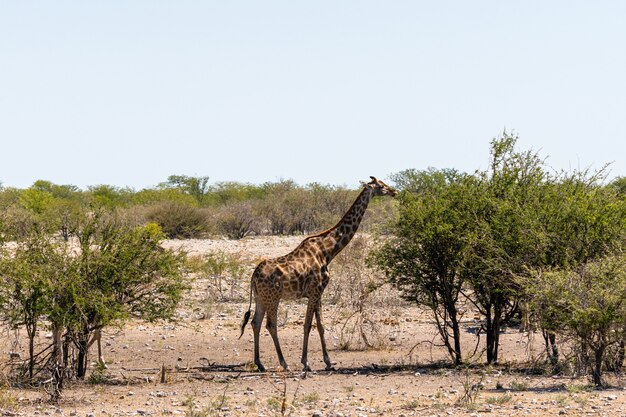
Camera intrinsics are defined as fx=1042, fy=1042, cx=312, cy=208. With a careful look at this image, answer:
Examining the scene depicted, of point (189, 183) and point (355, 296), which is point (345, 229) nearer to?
point (355, 296)

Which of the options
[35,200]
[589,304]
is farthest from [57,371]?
[35,200]

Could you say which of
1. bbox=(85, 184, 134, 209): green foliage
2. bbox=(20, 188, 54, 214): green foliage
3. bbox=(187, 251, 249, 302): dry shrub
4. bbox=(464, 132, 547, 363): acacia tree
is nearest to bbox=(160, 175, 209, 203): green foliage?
bbox=(85, 184, 134, 209): green foliage

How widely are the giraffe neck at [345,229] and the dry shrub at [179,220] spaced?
28.0 m

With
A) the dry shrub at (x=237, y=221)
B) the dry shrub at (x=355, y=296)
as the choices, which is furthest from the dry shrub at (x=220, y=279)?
the dry shrub at (x=237, y=221)

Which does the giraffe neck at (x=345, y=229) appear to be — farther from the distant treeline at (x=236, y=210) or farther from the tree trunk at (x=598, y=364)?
the distant treeline at (x=236, y=210)

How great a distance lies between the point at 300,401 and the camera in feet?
41.3

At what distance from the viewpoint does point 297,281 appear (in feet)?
53.6

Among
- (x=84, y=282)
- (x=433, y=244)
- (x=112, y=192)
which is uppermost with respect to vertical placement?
(x=112, y=192)

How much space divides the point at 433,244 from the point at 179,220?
30792 mm

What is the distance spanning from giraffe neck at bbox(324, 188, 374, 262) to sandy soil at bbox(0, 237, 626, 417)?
189cm

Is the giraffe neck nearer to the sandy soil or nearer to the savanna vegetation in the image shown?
the savanna vegetation

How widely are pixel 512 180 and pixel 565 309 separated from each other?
→ 12.0 feet

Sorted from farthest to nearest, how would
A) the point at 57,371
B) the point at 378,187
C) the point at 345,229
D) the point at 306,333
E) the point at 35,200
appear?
the point at 35,200, the point at 378,187, the point at 345,229, the point at 306,333, the point at 57,371

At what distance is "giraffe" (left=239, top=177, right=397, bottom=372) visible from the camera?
636 inches
